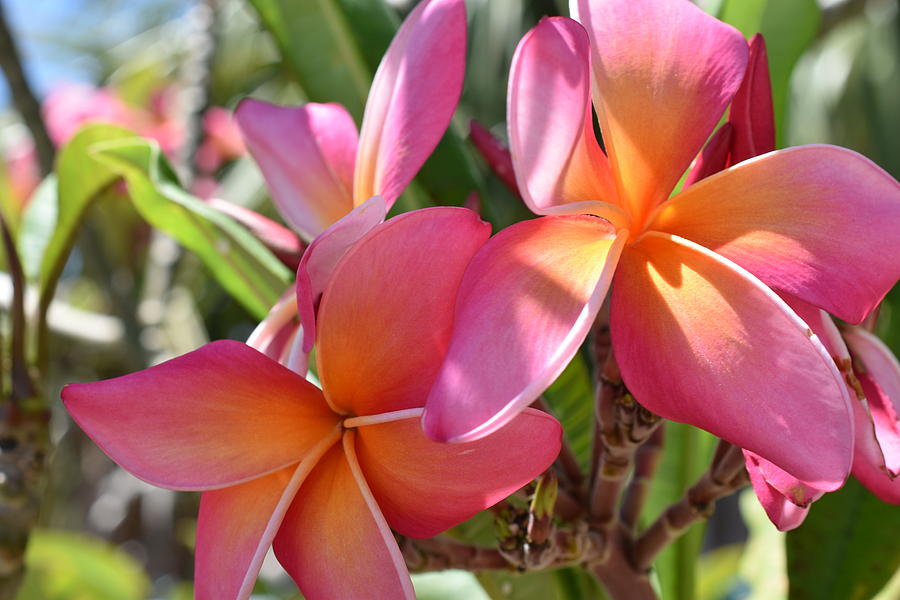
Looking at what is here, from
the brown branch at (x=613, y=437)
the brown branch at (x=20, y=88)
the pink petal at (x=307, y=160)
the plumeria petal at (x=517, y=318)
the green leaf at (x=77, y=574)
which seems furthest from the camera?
the green leaf at (x=77, y=574)

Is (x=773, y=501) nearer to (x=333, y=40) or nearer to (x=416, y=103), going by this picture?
(x=416, y=103)

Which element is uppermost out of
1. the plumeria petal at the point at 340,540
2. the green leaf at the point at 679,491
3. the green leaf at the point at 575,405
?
the plumeria petal at the point at 340,540

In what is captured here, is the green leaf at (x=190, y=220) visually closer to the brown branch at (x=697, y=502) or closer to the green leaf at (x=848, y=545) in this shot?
the brown branch at (x=697, y=502)

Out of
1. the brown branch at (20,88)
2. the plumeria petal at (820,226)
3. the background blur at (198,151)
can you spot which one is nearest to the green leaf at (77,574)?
the background blur at (198,151)

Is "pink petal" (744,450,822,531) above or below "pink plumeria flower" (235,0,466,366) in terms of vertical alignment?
below

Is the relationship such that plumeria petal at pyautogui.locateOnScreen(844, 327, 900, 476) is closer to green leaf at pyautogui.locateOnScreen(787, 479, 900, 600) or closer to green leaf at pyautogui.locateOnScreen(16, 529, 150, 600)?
green leaf at pyautogui.locateOnScreen(787, 479, 900, 600)

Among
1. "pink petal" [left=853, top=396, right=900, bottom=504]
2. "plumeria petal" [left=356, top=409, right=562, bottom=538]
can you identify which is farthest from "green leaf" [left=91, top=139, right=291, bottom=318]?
"pink petal" [left=853, top=396, right=900, bottom=504]

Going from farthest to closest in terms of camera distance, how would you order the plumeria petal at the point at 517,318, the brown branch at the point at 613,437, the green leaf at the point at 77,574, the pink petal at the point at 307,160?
1. the green leaf at the point at 77,574
2. the pink petal at the point at 307,160
3. the brown branch at the point at 613,437
4. the plumeria petal at the point at 517,318
